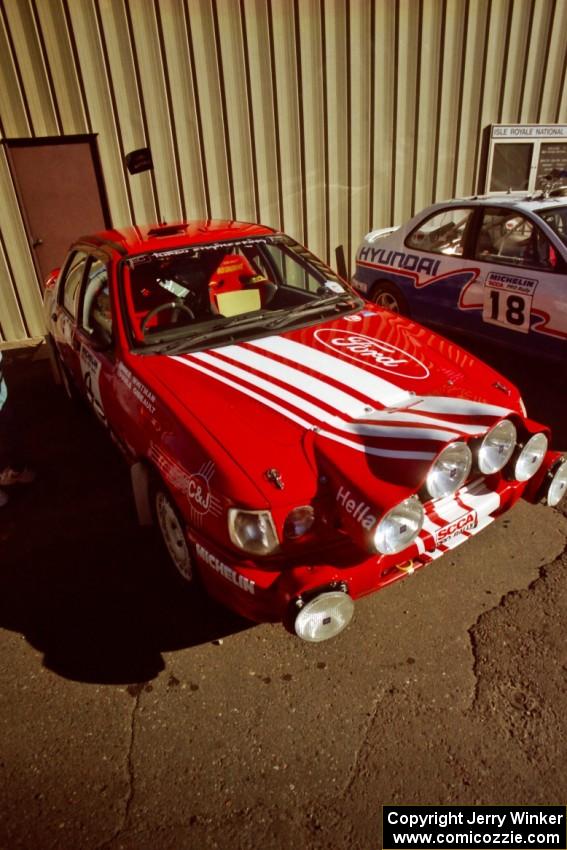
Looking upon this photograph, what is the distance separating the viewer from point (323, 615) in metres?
2.05

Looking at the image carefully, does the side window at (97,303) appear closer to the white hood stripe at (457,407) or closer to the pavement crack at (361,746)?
the white hood stripe at (457,407)

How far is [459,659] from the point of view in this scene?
2461 millimetres

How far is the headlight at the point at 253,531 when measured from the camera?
213cm

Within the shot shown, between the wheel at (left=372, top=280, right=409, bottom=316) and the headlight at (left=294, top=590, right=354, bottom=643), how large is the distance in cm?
407

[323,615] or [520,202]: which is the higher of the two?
[520,202]

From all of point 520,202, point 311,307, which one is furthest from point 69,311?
point 520,202

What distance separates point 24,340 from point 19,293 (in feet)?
2.00

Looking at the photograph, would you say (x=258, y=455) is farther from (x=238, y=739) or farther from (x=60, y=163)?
(x=60, y=163)

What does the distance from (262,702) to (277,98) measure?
7.14m

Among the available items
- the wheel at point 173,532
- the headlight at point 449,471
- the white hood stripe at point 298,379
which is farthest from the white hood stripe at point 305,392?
the wheel at point 173,532

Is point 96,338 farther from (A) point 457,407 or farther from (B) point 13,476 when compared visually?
(A) point 457,407

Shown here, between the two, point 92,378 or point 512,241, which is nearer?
point 92,378

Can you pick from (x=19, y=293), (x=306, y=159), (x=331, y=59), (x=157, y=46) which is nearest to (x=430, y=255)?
(x=306, y=159)

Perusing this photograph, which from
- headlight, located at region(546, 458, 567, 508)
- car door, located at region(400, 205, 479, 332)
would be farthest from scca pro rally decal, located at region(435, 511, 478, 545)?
car door, located at region(400, 205, 479, 332)
